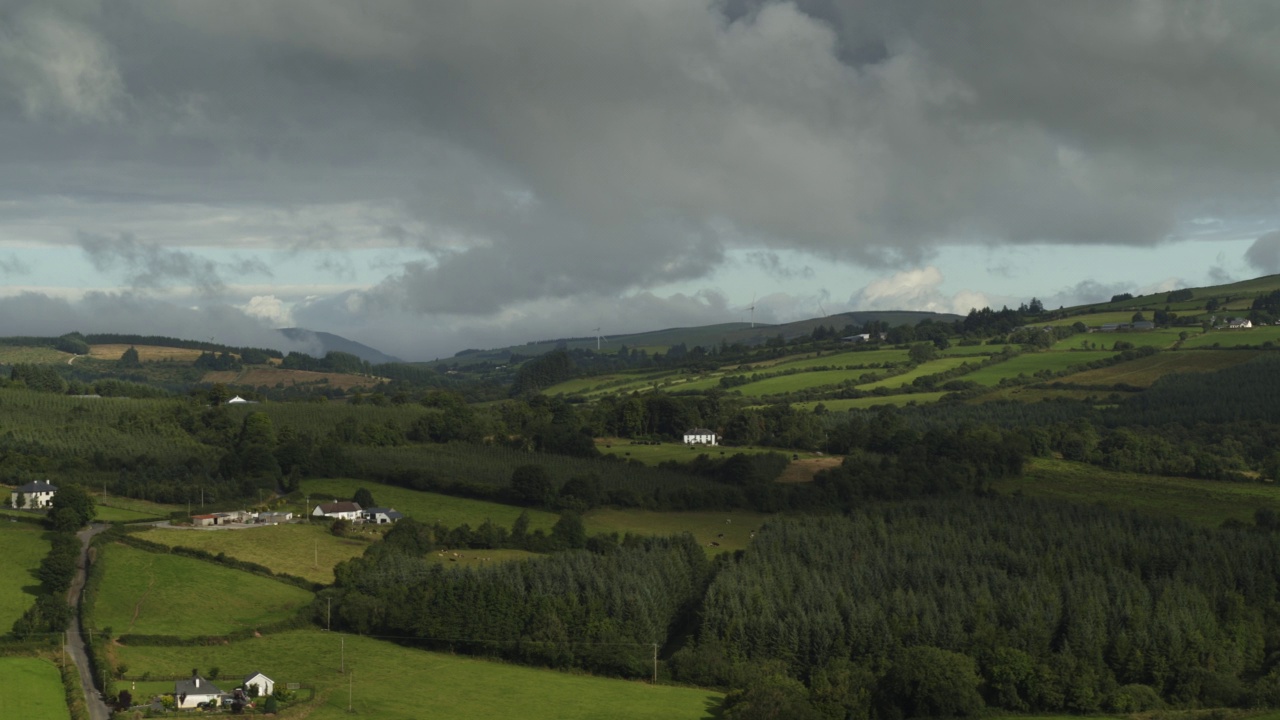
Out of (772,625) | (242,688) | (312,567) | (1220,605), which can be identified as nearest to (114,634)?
(242,688)

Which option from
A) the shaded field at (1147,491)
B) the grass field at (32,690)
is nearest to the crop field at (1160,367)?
the shaded field at (1147,491)

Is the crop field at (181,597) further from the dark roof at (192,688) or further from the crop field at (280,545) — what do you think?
the dark roof at (192,688)

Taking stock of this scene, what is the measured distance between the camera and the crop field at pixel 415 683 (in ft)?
214

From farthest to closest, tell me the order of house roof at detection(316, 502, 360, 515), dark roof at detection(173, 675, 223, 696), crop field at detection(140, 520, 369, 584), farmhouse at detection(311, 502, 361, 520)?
house roof at detection(316, 502, 360, 515) < farmhouse at detection(311, 502, 361, 520) < crop field at detection(140, 520, 369, 584) < dark roof at detection(173, 675, 223, 696)

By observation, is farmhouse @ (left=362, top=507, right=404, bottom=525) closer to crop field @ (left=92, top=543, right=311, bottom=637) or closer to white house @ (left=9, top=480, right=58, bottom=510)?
crop field @ (left=92, top=543, right=311, bottom=637)

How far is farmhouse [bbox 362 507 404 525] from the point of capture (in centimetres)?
11481

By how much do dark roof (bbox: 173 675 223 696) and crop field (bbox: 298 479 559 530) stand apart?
159 ft

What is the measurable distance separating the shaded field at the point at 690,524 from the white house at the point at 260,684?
1867 inches

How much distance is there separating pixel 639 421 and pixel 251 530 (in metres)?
74.6

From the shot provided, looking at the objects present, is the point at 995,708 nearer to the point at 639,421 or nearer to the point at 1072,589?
the point at 1072,589

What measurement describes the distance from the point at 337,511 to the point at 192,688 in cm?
5297

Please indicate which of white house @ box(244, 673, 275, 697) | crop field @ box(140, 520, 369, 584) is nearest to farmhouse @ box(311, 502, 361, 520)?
crop field @ box(140, 520, 369, 584)

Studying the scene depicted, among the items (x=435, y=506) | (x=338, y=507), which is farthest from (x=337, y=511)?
(x=435, y=506)

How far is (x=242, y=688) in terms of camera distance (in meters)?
64.6
